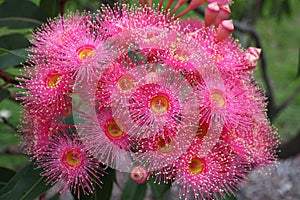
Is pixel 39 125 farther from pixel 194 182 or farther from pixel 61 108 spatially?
pixel 194 182

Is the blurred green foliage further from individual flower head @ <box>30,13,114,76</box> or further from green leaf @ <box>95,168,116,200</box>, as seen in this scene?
individual flower head @ <box>30,13,114,76</box>

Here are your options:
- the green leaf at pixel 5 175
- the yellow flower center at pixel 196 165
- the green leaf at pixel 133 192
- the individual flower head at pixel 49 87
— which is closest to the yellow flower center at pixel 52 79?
the individual flower head at pixel 49 87

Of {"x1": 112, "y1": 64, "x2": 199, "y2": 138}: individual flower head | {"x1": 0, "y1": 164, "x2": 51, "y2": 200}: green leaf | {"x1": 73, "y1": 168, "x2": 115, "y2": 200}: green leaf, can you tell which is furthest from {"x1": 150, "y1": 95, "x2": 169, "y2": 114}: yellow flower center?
{"x1": 0, "y1": 164, "x2": 51, "y2": 200}: green leaf

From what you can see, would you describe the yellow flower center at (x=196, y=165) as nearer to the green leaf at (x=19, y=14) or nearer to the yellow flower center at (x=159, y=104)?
the yellow flower center at (x=159, y=104)

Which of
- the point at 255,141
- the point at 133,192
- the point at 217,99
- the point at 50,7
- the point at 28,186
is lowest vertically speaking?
the point at 133,192

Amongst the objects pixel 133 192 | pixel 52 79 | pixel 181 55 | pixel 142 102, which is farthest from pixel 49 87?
pixel 133 192

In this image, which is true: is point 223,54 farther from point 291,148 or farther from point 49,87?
point 291,148
